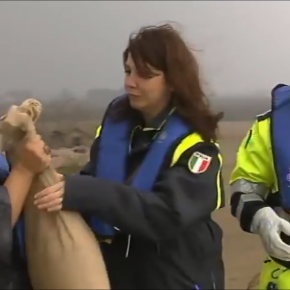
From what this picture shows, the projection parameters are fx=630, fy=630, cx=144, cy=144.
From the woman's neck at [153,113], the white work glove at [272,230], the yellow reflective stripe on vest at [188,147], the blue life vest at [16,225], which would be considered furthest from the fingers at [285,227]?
the blue life vest at [16,225]

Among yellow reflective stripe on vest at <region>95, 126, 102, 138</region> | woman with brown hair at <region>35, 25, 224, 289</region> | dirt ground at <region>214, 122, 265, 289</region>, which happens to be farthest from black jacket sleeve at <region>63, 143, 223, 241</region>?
dirt ground at <region>214, 122, 265, 289</region>

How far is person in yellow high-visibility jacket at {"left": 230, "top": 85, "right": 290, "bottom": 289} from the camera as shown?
Result: 2.95 ft

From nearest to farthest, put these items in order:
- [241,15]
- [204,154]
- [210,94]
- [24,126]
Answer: [24,126]
[204,154]
[210,94]
[241,15]

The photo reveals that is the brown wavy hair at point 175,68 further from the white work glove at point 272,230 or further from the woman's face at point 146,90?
Result: the white work glove at point 272,230

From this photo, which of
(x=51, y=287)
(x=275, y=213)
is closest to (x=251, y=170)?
(x=275, y=213)

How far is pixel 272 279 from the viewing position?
3.19ft

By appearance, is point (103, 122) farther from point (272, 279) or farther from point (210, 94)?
point (272, 279)

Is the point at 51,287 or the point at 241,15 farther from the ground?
the point at 241,15

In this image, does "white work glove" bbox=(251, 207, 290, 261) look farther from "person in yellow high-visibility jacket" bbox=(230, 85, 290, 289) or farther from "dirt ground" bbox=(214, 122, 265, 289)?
"dirt ground" bbox=(214, 122, 265, 289)

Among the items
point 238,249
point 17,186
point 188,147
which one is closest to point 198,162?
point 188,147

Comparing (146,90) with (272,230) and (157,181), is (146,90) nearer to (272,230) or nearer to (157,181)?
(157,181)

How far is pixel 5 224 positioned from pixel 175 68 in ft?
0.97

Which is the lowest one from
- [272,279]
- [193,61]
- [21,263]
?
[272,279]

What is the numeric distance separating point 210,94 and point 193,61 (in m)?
0.09
